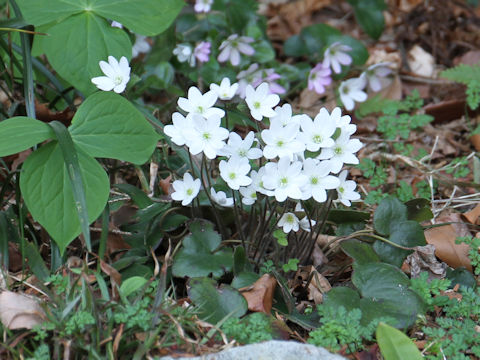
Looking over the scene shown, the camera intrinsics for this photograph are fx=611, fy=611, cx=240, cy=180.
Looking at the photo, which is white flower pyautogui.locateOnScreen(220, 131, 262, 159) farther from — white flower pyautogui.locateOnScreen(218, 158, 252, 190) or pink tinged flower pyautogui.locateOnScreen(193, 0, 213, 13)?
pink tinged flower pyautogui.locateOnScreen(193, 0, 213, 13)

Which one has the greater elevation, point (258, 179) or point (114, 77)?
point (114, 77)

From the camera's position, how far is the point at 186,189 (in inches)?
71.4

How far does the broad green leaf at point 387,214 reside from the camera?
1935 mm

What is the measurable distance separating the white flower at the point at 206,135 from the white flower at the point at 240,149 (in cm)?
8

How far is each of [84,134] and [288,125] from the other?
627mm

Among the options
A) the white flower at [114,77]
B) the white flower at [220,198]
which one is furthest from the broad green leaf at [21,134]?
the white flower at [220,198]

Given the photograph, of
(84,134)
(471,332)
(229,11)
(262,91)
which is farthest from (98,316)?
(229,11)

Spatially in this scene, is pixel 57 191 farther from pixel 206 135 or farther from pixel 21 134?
pixel 206 135

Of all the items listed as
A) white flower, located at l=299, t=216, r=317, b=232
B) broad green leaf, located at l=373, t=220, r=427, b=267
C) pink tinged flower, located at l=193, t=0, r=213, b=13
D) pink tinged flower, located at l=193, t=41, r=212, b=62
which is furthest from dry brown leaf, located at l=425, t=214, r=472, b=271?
pink tinged flower, located at l=193, t=0, r=213, b=13

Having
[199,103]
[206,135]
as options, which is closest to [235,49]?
[199,103]

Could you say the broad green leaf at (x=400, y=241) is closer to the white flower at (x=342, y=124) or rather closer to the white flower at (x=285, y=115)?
the white flower at (x=342, y=124)

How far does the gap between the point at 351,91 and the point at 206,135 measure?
1507mm

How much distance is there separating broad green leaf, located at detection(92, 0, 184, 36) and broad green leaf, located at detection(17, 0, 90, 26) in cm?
6

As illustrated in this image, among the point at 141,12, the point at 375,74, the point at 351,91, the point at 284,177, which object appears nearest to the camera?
the point at 284,177
